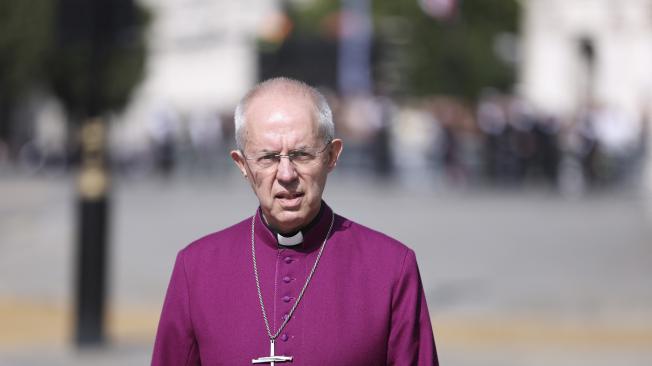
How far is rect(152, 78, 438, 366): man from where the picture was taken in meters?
3.61

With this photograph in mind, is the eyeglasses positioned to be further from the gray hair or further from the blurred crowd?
the blurred crowd

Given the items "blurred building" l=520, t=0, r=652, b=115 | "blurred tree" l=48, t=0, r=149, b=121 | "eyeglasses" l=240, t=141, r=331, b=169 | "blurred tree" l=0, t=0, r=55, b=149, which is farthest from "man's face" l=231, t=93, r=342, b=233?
"blurred tree" l=0, t=0, r=55, b=149

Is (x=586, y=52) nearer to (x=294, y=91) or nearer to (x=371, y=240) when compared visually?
(x=371, y=240)

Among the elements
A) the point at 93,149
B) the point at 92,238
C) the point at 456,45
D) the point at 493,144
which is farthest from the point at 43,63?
the point at 92,238

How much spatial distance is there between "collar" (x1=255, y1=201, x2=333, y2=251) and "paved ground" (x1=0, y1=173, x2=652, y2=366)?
8.10 meters

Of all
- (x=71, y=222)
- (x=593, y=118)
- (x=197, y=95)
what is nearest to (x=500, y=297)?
(x=71, y=222)

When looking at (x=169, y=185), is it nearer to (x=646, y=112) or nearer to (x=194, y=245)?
(x=646, y=112)

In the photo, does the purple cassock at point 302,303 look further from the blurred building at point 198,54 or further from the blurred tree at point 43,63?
the blurred building at point 198,54

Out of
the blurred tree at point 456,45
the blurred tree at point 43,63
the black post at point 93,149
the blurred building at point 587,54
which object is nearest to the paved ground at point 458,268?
the black post at point 93,149

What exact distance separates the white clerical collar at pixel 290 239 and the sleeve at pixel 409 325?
0.23 m

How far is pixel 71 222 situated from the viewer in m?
23.0

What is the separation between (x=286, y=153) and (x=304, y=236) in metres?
0.21

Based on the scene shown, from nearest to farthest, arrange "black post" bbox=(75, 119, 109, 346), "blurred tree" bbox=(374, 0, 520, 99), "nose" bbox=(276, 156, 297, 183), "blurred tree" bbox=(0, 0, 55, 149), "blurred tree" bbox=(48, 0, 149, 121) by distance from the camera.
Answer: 1. "nose" bbox=(276, 156, 297, 183)
2. "black post" bbox=(75, 119, 109, 346)
3. "blurred tree" bbox=(48, 0, 149, 121)
4. "blurred tree" bbox=(0, 0, 55, 149)
5. "blurred tree" bbox=(374, 0, 520, 99)

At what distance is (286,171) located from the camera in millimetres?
3564
